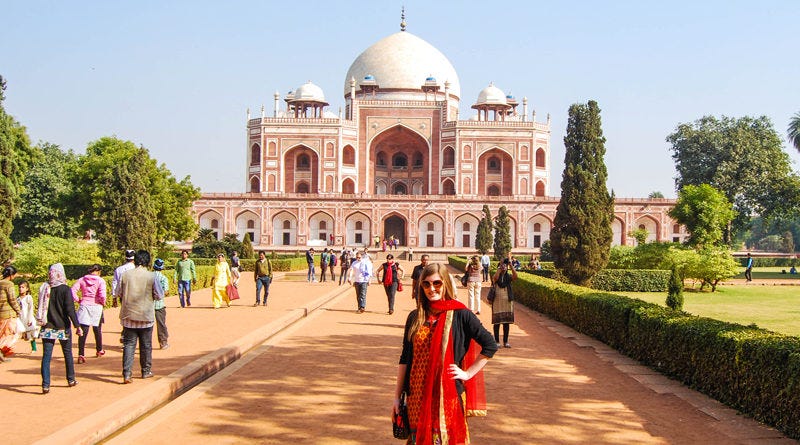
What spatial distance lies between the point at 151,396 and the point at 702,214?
79.5ft

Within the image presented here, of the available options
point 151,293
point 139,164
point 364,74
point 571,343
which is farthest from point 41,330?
point 364,74

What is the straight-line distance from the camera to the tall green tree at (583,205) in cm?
1889

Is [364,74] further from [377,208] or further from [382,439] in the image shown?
[382,439]

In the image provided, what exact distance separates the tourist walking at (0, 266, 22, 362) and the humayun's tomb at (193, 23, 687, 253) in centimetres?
3697

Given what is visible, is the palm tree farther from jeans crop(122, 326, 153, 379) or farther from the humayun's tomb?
jeans crop(122, 326, 153, 379)

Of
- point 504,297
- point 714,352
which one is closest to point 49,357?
point 504,297

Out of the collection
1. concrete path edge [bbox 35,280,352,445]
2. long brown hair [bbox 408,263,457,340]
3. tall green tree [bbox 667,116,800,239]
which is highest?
tall green tree [bbox 667,116,800,239]

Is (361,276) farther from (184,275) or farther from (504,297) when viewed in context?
(504,297)

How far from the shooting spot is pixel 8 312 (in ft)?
25.0

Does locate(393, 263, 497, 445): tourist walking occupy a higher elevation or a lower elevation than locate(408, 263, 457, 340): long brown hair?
lower

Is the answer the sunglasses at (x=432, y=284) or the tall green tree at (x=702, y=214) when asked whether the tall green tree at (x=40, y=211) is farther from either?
the sunglasses at (x=432, y=284)

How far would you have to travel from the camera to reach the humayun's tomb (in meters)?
46.7

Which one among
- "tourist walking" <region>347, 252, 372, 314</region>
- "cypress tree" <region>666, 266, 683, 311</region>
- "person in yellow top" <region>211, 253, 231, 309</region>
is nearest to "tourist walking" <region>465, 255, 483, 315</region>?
"tourist walking" <region>347, 252, 372, 314</region>

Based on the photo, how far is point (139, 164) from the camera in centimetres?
2028
